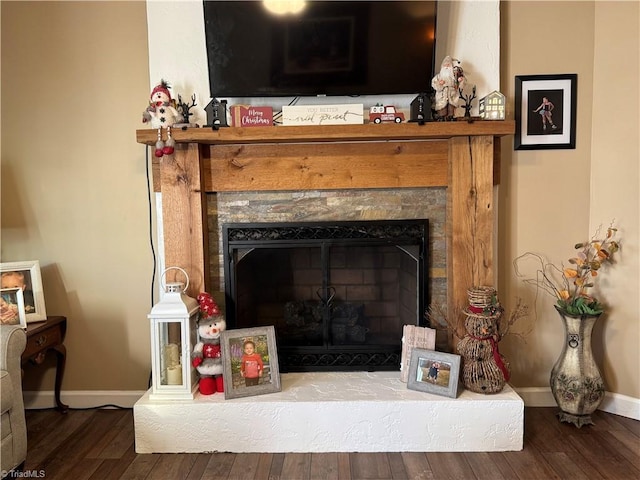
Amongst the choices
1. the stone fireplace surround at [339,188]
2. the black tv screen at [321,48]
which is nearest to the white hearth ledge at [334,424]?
the stone fireplace surround at [339,188]

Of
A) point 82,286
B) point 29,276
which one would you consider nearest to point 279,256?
point 82,286

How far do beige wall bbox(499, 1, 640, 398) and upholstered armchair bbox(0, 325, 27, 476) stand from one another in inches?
91.8

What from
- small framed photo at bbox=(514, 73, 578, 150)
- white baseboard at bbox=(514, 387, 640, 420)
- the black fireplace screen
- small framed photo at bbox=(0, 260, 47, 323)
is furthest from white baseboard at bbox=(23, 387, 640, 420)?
small framed photo at bbox=(514, 73, 578, 150)

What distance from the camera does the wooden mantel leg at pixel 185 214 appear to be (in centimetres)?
235

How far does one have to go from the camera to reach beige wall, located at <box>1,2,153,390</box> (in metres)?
2.55

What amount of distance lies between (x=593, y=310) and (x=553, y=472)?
82 cm

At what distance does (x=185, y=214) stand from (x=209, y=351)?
678mm

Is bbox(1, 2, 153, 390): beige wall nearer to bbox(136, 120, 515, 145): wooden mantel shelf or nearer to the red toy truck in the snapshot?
bbox(136, 120, 515, 145): wooden mantel shelf

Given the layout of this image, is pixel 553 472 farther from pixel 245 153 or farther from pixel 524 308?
pixel 245 153

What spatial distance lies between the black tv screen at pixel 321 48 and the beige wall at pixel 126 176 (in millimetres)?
531

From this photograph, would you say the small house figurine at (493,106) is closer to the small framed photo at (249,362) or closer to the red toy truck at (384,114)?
the red toy truck at (384,114)

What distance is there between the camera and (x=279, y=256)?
254 centimetres

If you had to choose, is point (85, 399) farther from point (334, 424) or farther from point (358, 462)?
point (358, 462)

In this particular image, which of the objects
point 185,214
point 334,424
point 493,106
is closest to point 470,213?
point 493,106
